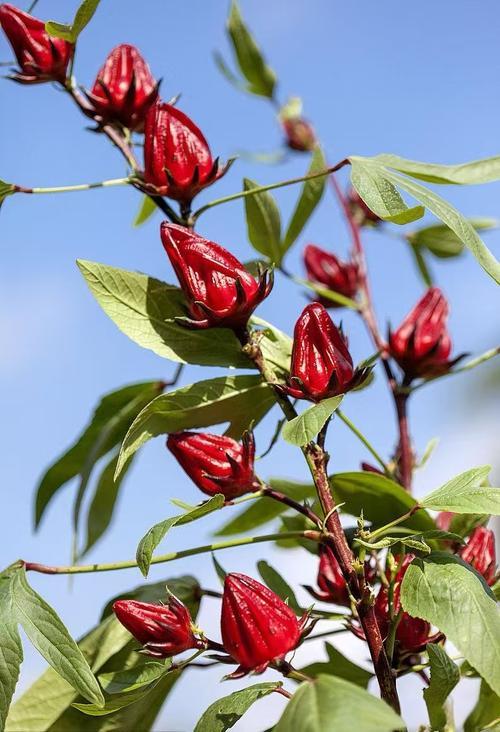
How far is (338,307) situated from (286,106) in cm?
85

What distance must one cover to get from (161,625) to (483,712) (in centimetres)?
40

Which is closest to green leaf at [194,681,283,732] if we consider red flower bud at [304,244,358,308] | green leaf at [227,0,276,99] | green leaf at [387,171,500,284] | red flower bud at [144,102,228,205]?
green leaf at [387,171,500,284]

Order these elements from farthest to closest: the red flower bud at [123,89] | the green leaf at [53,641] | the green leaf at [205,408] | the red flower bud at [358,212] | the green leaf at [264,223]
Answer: the red flower bud at [358,212] < the green leaf at [264,223] < the red flower bud at [123,89] < the green leaf at [205,408] < the green leaf at [53,641]

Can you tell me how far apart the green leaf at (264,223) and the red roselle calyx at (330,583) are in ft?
1.47

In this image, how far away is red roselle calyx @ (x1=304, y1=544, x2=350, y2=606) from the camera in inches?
43.6

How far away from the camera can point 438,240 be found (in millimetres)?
1851

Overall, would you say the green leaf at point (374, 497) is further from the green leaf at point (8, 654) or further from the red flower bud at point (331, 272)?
the red flower bud at point (331, 272)

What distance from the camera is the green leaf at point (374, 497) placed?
115 cm

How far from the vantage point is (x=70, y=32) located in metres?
1.16

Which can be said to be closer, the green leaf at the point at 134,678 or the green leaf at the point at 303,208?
the green leaf at the point at 134,678

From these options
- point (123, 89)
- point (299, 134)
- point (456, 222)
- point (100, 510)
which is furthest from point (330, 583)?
point (299, 134)

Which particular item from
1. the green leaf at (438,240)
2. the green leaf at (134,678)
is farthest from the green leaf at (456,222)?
the green leaf at (438,240)

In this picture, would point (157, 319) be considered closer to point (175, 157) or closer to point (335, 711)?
point (175, 157)

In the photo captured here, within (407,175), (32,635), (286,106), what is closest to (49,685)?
(32,635)
